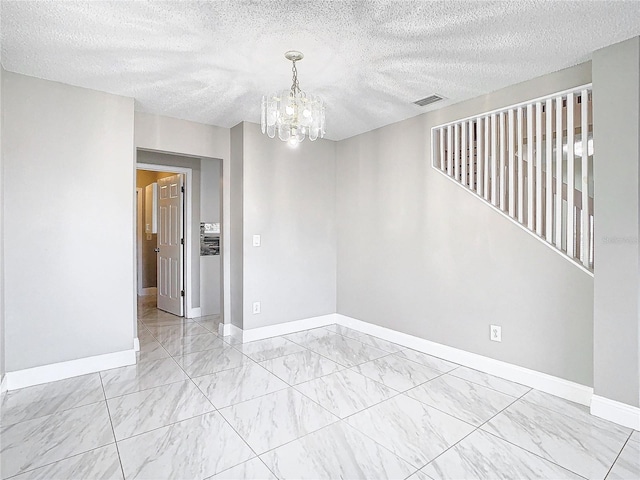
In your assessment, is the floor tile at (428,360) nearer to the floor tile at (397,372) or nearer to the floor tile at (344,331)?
the floor tile at (397,372)

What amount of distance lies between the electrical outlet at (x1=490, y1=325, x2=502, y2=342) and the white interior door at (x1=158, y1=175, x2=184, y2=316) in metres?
4.11

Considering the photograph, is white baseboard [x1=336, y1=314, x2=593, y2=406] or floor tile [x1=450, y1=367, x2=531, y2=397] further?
floor tile [x1=450, y1=367, x2=531, y2=397]

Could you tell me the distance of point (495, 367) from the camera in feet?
10.2

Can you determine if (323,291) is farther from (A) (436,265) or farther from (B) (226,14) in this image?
(B) (226,14)

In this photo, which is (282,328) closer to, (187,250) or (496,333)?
(187,250)

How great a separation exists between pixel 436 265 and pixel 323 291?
5.54 ft

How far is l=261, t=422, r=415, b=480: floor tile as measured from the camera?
6.00ft

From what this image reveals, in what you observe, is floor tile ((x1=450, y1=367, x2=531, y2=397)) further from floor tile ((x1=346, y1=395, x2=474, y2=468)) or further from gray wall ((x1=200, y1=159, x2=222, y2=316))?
gray wall ((x1=200, y1=159, x2=222, y2=316))

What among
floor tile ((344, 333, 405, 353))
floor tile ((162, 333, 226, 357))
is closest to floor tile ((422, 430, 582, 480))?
floor tile ((344, 333, 405, 353))

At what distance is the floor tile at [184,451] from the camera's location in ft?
6.08

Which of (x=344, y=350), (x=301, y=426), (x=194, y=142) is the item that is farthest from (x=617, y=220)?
(x=194, y=142)

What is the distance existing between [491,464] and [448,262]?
6.32 ft

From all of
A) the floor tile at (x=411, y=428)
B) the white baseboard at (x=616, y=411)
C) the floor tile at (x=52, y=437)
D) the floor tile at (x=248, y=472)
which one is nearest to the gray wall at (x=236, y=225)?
the floor tile at (x=52, y=437)

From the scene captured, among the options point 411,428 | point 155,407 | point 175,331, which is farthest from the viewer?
point 175,331
